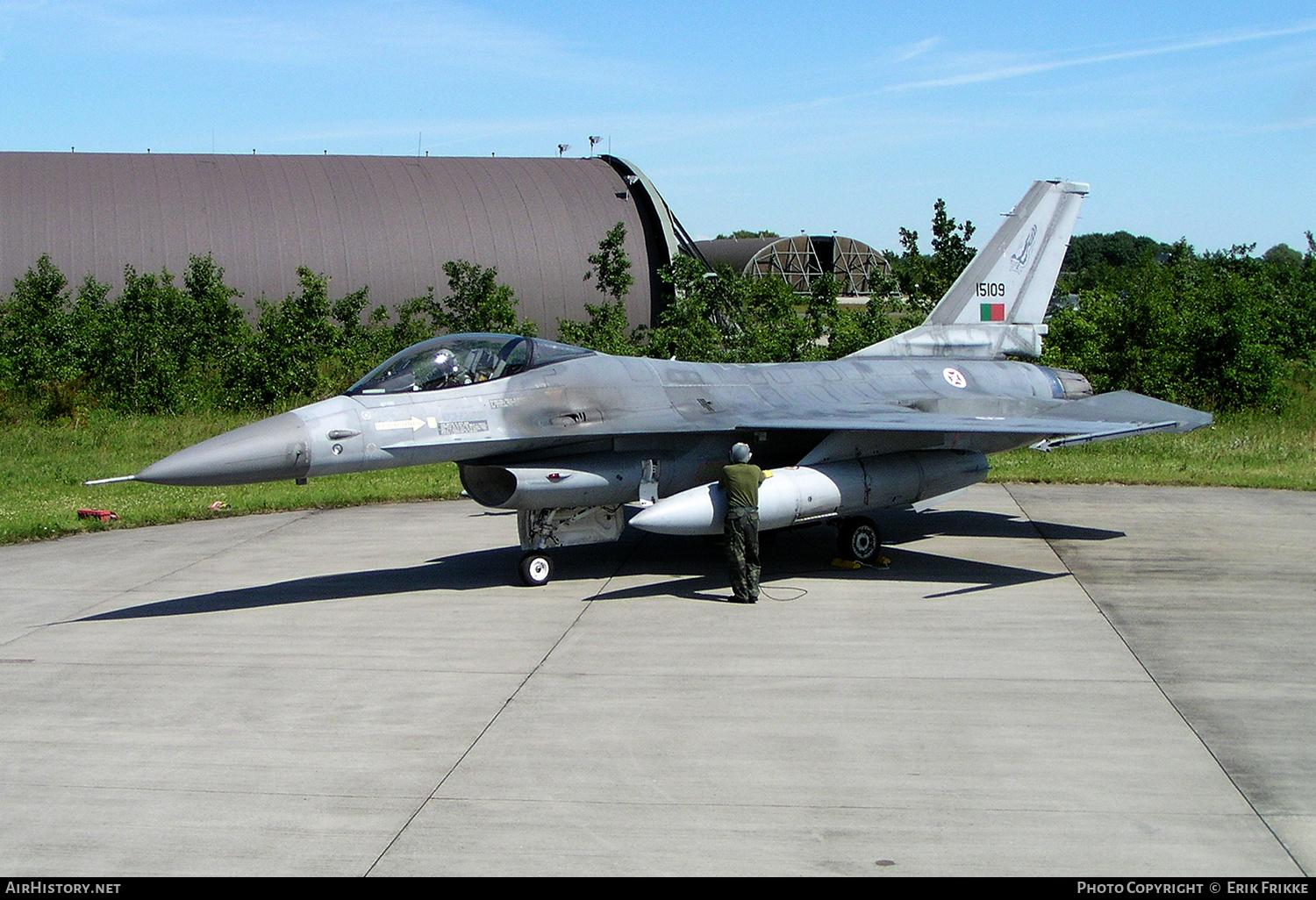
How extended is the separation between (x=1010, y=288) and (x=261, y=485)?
11.9 m

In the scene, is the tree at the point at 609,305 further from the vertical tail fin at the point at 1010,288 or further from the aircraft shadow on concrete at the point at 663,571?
the aircraft shadow on concrete at the point at 663,571

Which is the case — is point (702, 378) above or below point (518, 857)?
above

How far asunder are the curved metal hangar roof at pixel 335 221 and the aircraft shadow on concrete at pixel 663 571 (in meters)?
20.6

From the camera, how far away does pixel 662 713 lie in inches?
312

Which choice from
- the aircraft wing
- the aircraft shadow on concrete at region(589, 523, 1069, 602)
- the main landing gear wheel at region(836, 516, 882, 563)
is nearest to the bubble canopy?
the aircraft wing

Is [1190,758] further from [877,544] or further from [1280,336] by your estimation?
[1280,336]

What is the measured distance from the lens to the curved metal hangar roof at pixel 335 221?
104 ft

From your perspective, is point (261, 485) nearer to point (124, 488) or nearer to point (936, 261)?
point (124, 488)

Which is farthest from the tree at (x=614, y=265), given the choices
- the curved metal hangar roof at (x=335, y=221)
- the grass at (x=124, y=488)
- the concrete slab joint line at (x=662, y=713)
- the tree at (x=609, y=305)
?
the concrete slab joint line at (x=662, y=713)

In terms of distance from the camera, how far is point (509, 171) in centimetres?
3694

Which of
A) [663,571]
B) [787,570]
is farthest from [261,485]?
[787,570]
